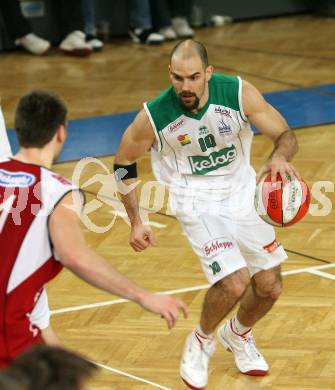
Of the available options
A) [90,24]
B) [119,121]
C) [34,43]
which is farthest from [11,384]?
[90,24]

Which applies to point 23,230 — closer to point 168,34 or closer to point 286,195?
point 286,195

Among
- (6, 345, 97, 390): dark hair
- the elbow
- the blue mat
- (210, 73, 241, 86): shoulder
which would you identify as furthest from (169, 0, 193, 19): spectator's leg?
(6, 345, 97, 390): dark hair

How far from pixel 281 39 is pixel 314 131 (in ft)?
15.2

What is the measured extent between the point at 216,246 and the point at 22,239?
169 centimetres

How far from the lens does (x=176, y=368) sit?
5.64 metres

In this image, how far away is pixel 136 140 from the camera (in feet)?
18.1

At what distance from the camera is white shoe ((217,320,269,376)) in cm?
557

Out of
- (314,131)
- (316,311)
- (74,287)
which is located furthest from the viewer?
(314,131)

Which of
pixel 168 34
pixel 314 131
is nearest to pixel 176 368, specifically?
pixel 314 131

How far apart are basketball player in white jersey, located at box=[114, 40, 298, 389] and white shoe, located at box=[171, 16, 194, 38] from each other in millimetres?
9044

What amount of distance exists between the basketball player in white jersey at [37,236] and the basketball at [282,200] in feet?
5.35

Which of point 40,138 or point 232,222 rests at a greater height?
point 40,138

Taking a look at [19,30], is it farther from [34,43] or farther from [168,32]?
[168,32]

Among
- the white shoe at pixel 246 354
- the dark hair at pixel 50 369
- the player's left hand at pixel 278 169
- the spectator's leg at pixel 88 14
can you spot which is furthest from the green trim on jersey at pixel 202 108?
the spectator's leg at pixel 88 14
